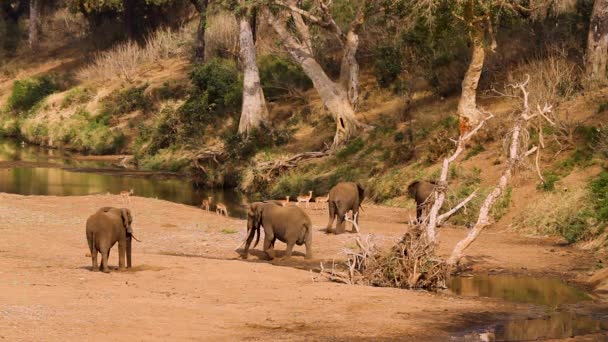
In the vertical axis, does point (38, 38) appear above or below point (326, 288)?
above

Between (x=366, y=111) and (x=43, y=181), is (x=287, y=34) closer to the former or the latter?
(x=366, y=111)

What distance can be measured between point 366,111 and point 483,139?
373 inches

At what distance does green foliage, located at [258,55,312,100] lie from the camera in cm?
4941

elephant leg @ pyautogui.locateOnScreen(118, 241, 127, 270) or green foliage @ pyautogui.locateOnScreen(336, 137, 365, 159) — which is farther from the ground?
green foliage @ pyautogui.locateOnScreen(336, 137, 365, 159)

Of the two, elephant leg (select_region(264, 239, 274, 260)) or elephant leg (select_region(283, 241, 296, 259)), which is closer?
elephant leg (select_region(283, 241, 296, 259))

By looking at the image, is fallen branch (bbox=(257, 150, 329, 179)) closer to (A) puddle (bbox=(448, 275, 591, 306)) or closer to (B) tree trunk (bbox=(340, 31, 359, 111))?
(B) tree trunk (bbox=(340, 31, 359, 111))

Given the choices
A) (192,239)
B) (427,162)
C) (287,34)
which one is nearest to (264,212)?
(192,239)

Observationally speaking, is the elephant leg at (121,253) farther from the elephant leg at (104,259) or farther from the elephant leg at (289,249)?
the elephant leg at (289,249)

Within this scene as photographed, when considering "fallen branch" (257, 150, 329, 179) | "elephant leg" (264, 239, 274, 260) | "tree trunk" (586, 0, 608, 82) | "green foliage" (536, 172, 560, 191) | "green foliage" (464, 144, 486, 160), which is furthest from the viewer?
"fallen branch" (257, 150, 329, 179)

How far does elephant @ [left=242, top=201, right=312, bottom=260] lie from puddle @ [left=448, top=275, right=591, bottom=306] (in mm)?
3039

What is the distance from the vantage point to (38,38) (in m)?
83.9

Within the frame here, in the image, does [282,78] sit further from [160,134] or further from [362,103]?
[362,103]

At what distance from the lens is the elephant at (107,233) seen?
18766mm

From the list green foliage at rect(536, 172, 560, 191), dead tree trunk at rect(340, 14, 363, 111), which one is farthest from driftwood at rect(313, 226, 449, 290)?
dead tree trunk at rect(340, 14, 363, 111)
